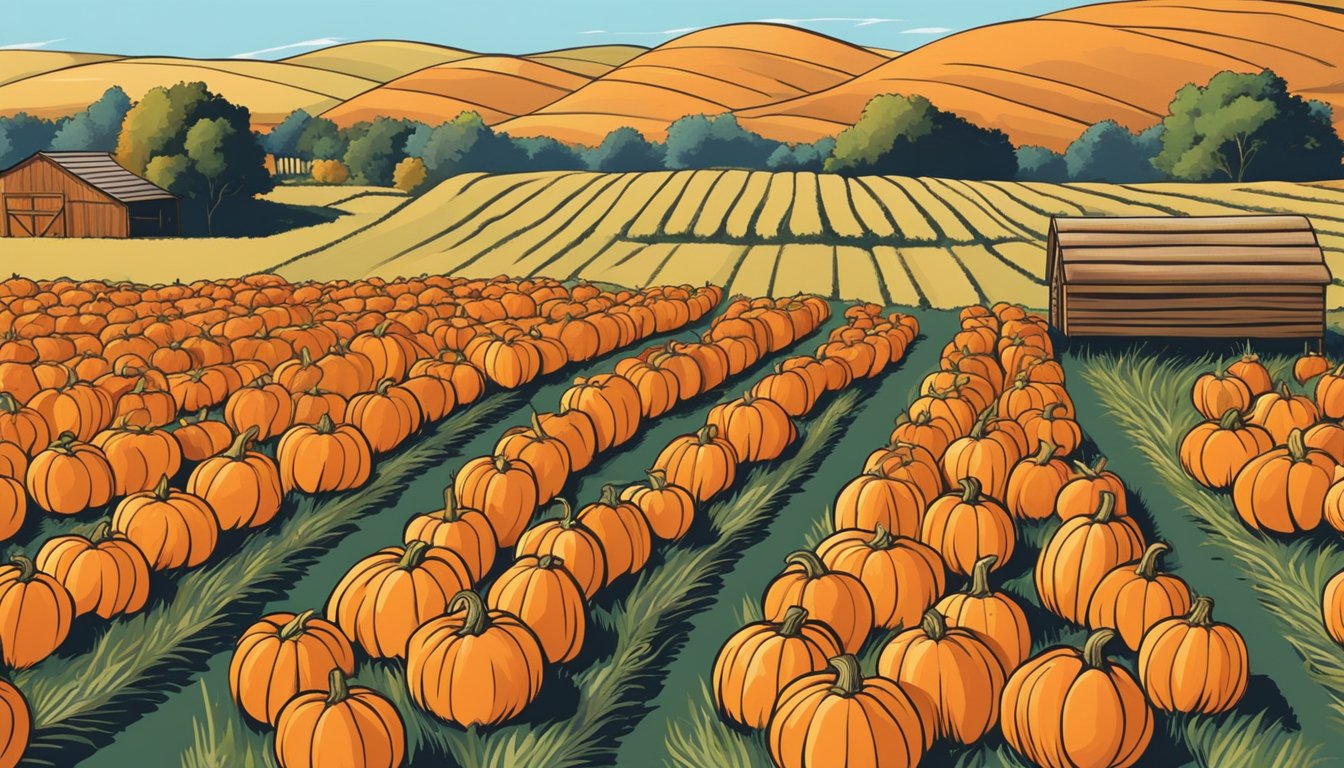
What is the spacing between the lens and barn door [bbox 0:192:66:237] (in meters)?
45.0

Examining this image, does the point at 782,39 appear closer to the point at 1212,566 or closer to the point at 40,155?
the point at 40,155

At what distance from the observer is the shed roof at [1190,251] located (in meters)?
14.4

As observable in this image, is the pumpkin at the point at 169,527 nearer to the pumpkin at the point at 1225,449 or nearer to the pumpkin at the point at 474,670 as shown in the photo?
the pumpkin at the point at 474,670

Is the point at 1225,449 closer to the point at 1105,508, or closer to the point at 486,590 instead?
the point at 1105,508

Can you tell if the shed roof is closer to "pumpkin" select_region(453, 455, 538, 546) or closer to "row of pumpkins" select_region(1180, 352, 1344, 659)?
"row of pumpkins" select_region(1180, 352, 1344, 659)

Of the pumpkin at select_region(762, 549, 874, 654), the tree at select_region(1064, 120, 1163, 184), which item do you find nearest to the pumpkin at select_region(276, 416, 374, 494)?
the pumpkin at select_region(762, 549, 874, 654)

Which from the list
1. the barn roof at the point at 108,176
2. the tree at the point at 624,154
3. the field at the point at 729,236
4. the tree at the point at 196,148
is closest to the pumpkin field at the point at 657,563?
the field at the point at 729,236

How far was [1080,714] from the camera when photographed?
17.0 feet

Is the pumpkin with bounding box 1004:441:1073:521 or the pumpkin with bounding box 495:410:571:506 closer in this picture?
the pumpkin with bounding box 1004:441:1073:521

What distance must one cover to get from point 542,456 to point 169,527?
7.34ft

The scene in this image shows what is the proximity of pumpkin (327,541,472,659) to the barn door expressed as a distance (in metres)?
42.8

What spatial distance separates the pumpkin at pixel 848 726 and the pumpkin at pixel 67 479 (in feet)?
17.9

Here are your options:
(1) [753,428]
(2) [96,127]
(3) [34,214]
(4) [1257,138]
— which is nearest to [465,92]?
(2) [96,127]

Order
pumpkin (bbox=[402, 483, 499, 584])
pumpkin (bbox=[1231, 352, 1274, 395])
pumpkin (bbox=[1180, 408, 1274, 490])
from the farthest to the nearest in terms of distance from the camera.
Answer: pumpkin (bbox=[1231, 352, 1274, 395]) → pumpkin (bbox=[1180, 408, 1274, 490]) → pumpkin (bbox=[402, 483, 499, 584])
